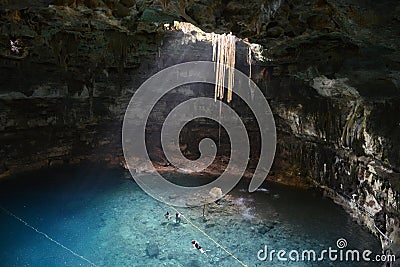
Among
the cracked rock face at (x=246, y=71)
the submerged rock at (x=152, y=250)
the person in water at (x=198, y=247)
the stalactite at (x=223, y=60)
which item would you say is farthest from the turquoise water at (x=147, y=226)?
the stalactite at (x=223, y=60)

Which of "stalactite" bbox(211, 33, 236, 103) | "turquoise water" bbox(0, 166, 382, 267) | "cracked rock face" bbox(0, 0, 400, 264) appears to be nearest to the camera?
"cracked rock face" bbox(0, 0, 400, 264)

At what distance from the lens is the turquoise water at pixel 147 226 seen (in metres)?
6.45

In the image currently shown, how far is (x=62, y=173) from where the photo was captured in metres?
11.6

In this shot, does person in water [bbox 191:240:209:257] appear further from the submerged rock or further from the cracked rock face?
the cracked rock face

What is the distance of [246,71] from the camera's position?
11086 millimetres

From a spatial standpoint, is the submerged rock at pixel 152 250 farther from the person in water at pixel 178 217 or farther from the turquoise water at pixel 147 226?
the person in water at pixel 178 217

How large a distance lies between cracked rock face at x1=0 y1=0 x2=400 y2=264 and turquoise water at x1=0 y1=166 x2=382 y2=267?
0.96 m

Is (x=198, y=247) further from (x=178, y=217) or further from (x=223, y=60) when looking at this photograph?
(x=223, y=60)

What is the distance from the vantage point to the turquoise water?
254 inches

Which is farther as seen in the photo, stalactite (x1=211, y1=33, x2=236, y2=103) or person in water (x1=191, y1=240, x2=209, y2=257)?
stalactite (x1=211, y1=33, x2=236, y2=103)

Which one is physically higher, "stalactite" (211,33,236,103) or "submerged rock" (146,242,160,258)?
"stalactite" (211,33,236,103)

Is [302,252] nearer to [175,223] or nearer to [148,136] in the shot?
[175,223]

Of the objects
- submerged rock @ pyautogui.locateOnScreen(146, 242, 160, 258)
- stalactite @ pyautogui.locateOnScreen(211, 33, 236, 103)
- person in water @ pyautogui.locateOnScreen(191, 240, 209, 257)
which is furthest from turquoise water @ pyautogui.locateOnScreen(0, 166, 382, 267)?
stalactite @ pyautogui.locateOnScreen(211, 33, 236, 103)

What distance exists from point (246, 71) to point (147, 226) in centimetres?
611
